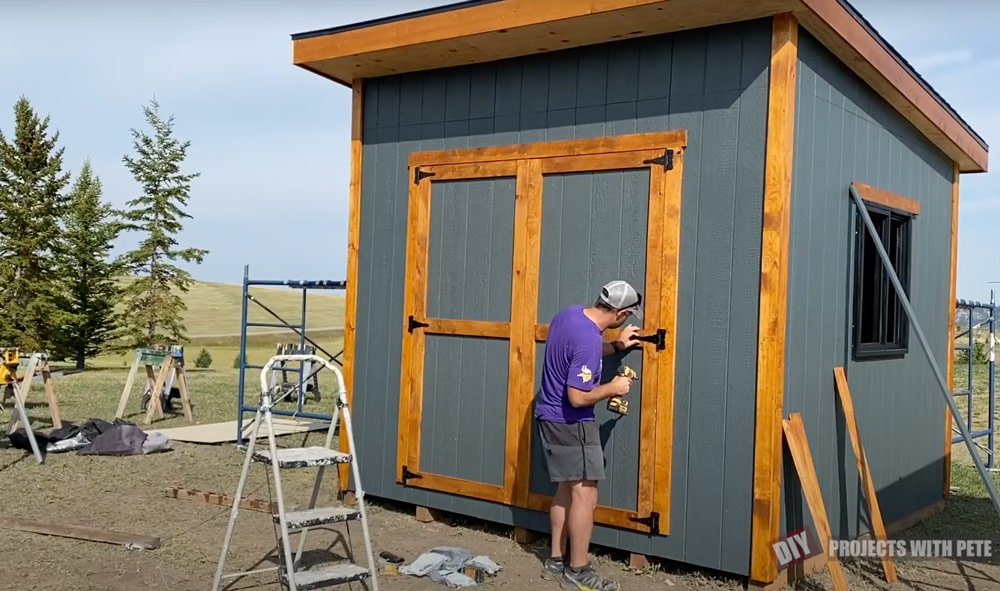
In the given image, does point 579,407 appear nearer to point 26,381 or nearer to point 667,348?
point 667,348

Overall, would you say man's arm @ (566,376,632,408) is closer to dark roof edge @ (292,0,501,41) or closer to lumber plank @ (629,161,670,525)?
lumber plank @ (629,161,670,525)

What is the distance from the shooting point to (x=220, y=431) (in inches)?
395

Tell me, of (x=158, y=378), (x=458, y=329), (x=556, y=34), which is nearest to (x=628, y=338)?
(x=458, y=329)

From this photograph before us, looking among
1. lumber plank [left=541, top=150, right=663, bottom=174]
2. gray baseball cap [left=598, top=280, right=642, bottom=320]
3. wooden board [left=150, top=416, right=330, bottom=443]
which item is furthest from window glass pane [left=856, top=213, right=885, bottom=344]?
wooden board [left=150, top=416, right=330, bottom=443]

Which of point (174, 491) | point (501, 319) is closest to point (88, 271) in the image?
point (174, 491)

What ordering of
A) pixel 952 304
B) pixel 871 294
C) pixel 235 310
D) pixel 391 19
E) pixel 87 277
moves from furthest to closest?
pixel 235 310, pixel 87 277, pixel 952 304, pixel 871 294, pixel 391 19

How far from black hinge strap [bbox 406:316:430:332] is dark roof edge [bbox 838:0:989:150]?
128 inches

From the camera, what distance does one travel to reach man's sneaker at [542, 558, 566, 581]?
4.97 m

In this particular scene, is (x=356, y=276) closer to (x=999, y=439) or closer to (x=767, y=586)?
(x=767, y=586)

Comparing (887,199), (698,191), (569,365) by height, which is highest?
(887,199)

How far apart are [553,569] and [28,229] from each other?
93.8ft

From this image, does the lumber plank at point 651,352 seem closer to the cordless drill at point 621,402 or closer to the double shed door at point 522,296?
the double shed door at point 522,296

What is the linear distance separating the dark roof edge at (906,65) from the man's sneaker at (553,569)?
347 cm

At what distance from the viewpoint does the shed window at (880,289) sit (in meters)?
5.79
